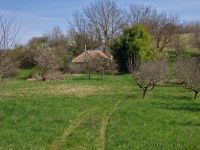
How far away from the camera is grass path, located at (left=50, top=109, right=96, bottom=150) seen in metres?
13.6

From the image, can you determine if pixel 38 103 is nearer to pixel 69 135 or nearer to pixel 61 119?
pixel 61 119

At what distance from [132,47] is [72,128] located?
37.9 metres

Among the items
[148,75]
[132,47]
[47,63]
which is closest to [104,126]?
[148,75]

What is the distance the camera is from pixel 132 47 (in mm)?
53281

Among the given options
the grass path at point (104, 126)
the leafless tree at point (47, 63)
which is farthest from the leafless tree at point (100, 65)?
the grass path at point (104, 126)

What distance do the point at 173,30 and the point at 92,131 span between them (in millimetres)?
63320

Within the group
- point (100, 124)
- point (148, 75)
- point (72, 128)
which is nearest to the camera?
point (72, 128)

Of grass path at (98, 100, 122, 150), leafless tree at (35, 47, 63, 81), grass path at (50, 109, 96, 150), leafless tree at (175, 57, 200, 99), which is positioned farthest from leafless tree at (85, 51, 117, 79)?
grass path at (50, 109, 96, 150)

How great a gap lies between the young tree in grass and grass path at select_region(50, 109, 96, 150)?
31939 millimetres

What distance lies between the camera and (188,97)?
2683 centimetres

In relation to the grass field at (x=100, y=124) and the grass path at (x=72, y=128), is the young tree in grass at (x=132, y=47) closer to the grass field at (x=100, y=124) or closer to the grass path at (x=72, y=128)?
the grass field at (x=100, y=124)

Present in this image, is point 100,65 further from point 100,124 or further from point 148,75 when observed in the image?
point 100,124

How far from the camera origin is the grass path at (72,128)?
44.5 ft

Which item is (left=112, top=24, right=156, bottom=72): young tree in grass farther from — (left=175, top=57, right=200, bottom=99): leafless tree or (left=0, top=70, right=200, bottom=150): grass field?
(left=0, top=70, right=200, bottom=150): grass field
